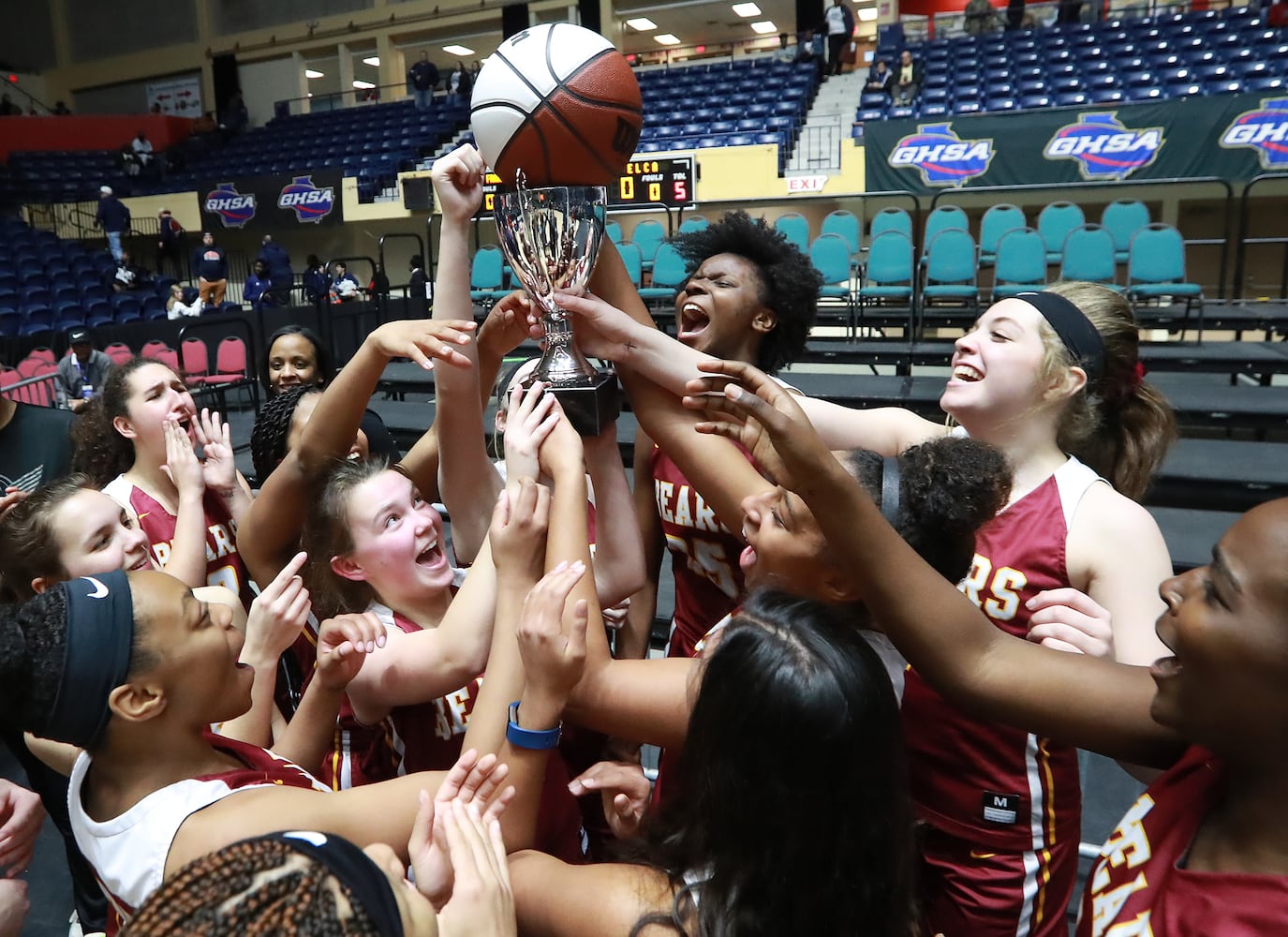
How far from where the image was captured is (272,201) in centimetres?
1590

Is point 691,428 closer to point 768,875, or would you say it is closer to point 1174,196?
point 768,875

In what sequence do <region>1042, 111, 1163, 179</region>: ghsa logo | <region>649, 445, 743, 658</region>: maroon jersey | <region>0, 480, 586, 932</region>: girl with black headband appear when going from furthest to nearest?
<region>1042, 111, 1163, 179</region>: ghsa logo
<region>649, 445, 743, 658</region>: maroon jersey
<region>0, 480, 586, 932</region>: girl with black headband

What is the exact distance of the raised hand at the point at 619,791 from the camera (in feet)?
4.41

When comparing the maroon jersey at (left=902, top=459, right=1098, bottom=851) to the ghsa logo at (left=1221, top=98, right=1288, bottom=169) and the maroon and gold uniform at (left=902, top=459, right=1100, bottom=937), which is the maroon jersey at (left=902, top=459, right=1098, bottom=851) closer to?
the maroon and gold uniform at (left=902, top=459, right=1100, bottom=937)

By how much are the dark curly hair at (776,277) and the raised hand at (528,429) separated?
0.95 meters

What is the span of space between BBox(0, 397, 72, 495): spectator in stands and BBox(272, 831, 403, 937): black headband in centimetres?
243

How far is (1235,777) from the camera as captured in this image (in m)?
0.95

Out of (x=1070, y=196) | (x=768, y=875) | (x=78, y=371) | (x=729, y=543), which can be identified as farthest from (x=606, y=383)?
(x=1070, y=196)

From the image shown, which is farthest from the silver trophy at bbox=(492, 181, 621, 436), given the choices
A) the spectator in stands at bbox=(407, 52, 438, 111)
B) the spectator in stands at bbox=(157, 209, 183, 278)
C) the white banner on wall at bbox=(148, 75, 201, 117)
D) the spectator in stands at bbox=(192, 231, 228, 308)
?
the white banner on wall at bbox=(148, 75, 201, 117)

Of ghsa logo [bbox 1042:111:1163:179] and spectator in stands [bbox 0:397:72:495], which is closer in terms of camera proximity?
spectator in stands [bbox 0:397:72:495]

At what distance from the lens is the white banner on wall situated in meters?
20.3

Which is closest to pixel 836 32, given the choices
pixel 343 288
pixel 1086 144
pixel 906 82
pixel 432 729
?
pixel 906 82

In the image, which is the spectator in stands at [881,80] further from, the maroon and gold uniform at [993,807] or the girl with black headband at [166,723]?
the girl with black headband at [166,723]

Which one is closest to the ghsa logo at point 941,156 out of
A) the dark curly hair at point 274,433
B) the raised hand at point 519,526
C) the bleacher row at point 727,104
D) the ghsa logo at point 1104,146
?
the ghsa logo at point 1104,146
